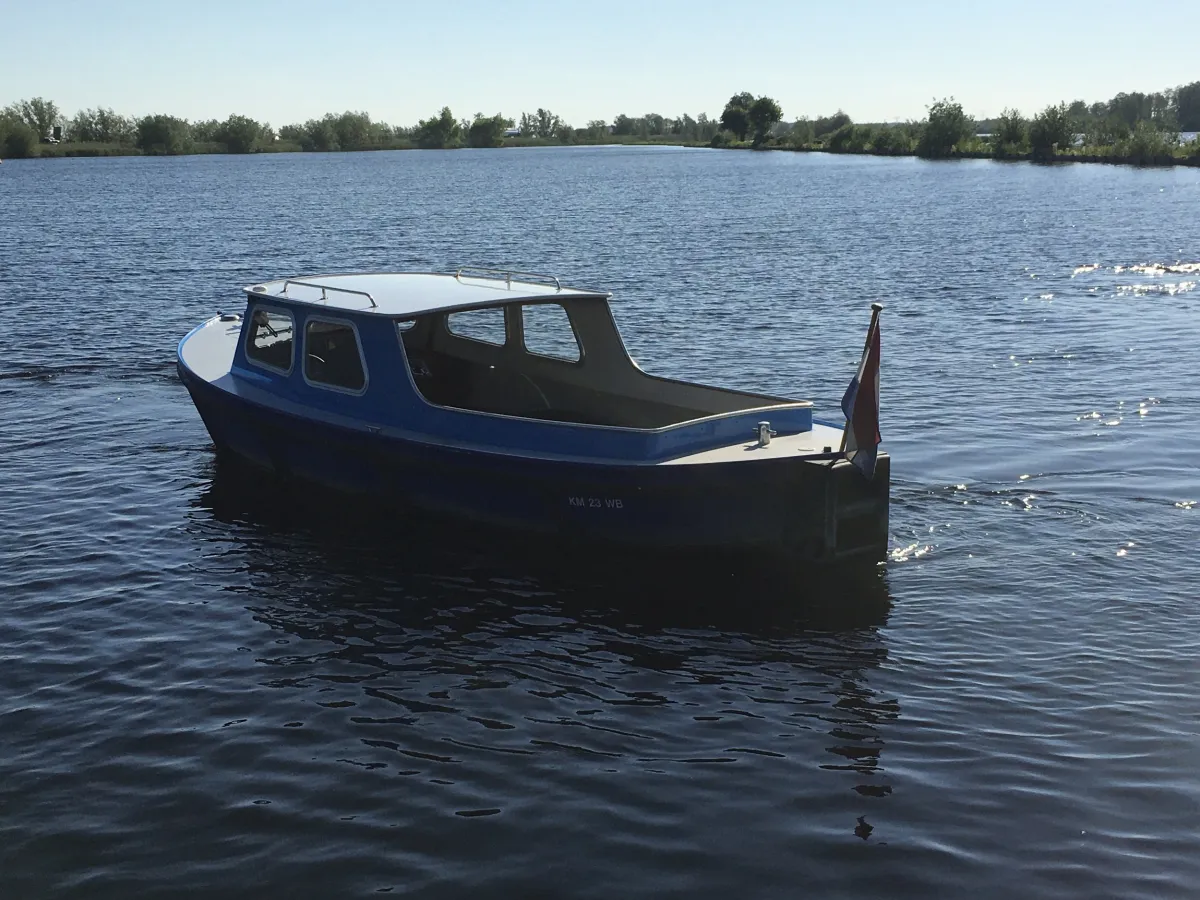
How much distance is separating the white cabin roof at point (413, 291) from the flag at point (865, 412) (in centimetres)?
429

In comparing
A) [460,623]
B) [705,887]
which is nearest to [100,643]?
[460,623]

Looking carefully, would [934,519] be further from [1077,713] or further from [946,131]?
[946,131]

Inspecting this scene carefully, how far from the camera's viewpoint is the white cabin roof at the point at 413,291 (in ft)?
48.7

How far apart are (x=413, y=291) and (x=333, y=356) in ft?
4.65


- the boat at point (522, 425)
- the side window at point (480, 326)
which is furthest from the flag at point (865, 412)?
the side window at point (480, 326)

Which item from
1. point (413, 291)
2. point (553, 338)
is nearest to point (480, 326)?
point (413, 291)

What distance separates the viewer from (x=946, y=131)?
457ft

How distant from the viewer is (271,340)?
16578 millimetres

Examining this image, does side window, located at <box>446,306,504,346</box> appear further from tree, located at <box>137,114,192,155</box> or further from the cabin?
tree, located at <box>137,114,192,155</box>

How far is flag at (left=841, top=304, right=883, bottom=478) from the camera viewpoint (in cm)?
1205

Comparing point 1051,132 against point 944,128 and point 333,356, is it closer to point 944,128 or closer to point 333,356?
point 944,128

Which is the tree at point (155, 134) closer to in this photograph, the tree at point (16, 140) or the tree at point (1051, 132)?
the tree at point (16, 140)

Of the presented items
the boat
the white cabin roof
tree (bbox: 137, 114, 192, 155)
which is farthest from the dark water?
tree (bbox: 137, 114, 192, 155)

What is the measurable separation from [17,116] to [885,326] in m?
206
